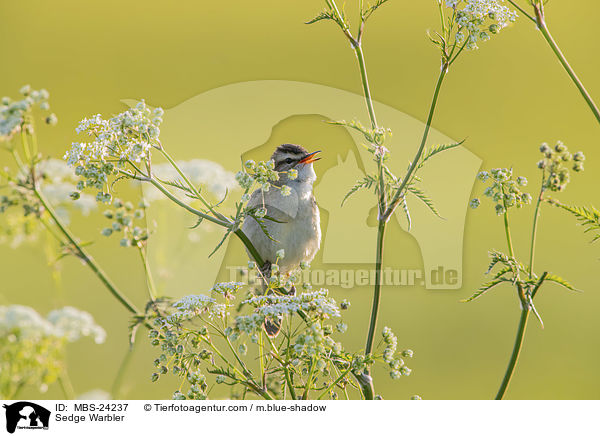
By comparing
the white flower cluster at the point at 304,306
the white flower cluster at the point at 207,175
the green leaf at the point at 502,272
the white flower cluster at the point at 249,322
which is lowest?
the white flower cluster at the point at 249,322

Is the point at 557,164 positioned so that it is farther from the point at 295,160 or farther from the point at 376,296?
the point at 295,160

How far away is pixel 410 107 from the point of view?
4.96 metres

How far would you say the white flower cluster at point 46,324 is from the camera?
143cm

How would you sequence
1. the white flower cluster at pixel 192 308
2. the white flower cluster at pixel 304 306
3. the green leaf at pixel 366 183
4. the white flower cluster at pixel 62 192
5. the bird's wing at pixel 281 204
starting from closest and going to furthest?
the white flower cluster at pixel 304 306
the white flower cluster at pixel 192 308
the green leaf at pixel 366 183
the white flower cluster at pixel 62 192
the bird's wing at pixel 281 204

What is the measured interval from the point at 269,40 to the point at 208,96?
1.61 metres

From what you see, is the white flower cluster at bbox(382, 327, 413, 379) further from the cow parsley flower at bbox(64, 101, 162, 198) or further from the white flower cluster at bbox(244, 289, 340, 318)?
the cow parsley flower at bbox(64, 101, 162, 198)

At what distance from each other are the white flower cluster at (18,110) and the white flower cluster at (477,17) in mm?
1147

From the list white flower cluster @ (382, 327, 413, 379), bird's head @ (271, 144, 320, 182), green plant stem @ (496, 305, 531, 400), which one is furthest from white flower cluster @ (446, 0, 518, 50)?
bird's head @ (271, 144, 320, 182)

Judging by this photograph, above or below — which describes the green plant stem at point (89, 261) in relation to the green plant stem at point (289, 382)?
above

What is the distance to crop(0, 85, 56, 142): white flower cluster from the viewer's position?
1561 millimetres

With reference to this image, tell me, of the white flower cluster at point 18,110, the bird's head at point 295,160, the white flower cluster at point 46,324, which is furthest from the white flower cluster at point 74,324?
the bird's head at point 295,160

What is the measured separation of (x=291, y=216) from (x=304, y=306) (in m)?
2.01
